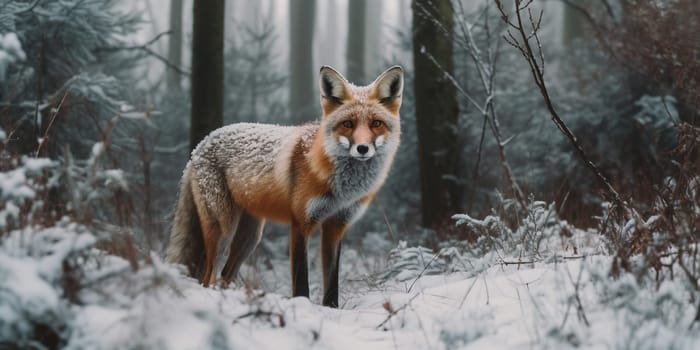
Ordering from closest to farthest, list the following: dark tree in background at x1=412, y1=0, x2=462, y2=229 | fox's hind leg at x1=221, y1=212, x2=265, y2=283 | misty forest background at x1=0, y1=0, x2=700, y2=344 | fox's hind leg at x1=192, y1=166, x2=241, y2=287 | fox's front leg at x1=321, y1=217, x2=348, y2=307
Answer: misty forest background at x1=0, y1=0, x2=700, y2=344, fox's front leg at x1=321, y1=217, x2=348, y2=307, fox's hind leg at x1=192, y1=166, x2=241, y2=287, fox's hind leg at x1=221, y1=212, x2=265, y2=283, dark tree in background at x1=412, y1=0, x2=462, y2=229

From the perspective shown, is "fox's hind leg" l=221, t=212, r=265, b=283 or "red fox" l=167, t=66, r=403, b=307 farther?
"fox's hind leg" l=221, t=212, r=265, b=283

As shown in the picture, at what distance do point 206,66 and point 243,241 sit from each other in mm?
2128

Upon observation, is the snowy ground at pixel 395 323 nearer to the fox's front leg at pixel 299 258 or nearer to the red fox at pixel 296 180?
the fox's front leg at pixel 299 258

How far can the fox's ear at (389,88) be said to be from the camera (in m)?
4.37

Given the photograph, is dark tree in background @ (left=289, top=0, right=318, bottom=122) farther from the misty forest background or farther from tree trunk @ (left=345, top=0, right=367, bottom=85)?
the misty forest background

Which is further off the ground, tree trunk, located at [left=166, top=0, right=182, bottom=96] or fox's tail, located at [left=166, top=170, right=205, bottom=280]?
tree trunk, located at [left=166, top=0, right=182, bottom=96]

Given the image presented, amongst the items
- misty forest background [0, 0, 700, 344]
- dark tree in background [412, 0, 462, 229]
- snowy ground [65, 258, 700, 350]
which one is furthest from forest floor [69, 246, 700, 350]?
dark tree in background [412, 0, 462, 229]

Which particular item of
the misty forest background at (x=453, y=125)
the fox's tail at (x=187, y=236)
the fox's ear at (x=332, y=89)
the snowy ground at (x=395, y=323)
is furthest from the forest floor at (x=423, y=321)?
the fox's tail at (x=187, y=236)

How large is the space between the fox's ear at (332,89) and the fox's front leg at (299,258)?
0.87 meters

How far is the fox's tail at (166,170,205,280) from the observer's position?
506cm

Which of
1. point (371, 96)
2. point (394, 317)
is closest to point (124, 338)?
point (394, 317)

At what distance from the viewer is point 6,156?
3.13m

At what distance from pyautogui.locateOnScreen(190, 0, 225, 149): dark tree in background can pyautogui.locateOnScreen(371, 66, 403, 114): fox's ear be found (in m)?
2.63

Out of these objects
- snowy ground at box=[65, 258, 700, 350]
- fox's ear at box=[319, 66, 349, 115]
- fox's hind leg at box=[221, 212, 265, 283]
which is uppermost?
fox's ear at box=[319, 66, 349, 115]
